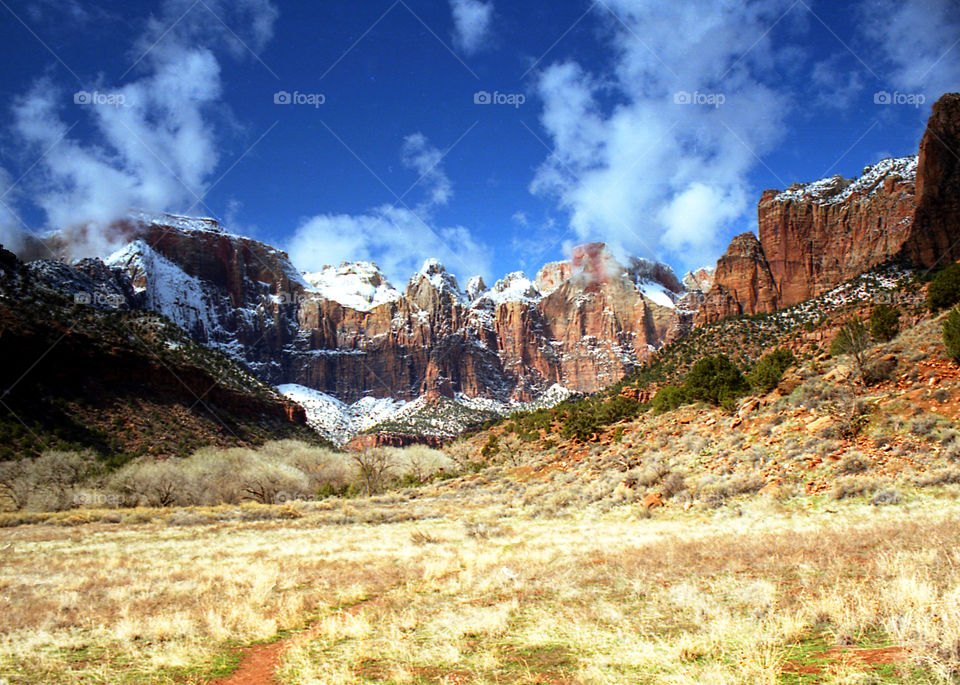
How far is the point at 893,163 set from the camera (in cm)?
12556

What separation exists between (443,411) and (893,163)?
147390mm

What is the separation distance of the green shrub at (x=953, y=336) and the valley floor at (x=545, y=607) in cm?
869

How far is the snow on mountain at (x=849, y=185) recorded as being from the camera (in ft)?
398

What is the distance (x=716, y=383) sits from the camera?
32906 millimetres

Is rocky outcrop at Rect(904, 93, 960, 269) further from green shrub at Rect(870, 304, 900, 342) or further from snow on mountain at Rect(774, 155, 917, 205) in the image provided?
green shrub at Rect(870, 304, 900, 342)

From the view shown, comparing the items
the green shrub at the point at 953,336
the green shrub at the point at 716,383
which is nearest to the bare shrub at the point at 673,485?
the green shrub at the point at 716,383

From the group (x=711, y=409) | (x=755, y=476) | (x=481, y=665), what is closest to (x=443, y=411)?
(x=711, y=409)

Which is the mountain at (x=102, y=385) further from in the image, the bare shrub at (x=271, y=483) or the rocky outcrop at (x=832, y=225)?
the rocky outcrop at (x=832, y=225)

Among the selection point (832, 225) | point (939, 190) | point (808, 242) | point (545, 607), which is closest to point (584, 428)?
point (545, 607)

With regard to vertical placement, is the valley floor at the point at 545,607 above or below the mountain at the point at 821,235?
below

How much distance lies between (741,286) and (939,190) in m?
48.4

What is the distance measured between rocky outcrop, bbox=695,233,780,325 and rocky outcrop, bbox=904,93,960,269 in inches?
1593

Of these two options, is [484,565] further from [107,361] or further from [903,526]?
[107,361]

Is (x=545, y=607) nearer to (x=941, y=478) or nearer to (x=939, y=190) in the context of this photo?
(x=941, y=478)
